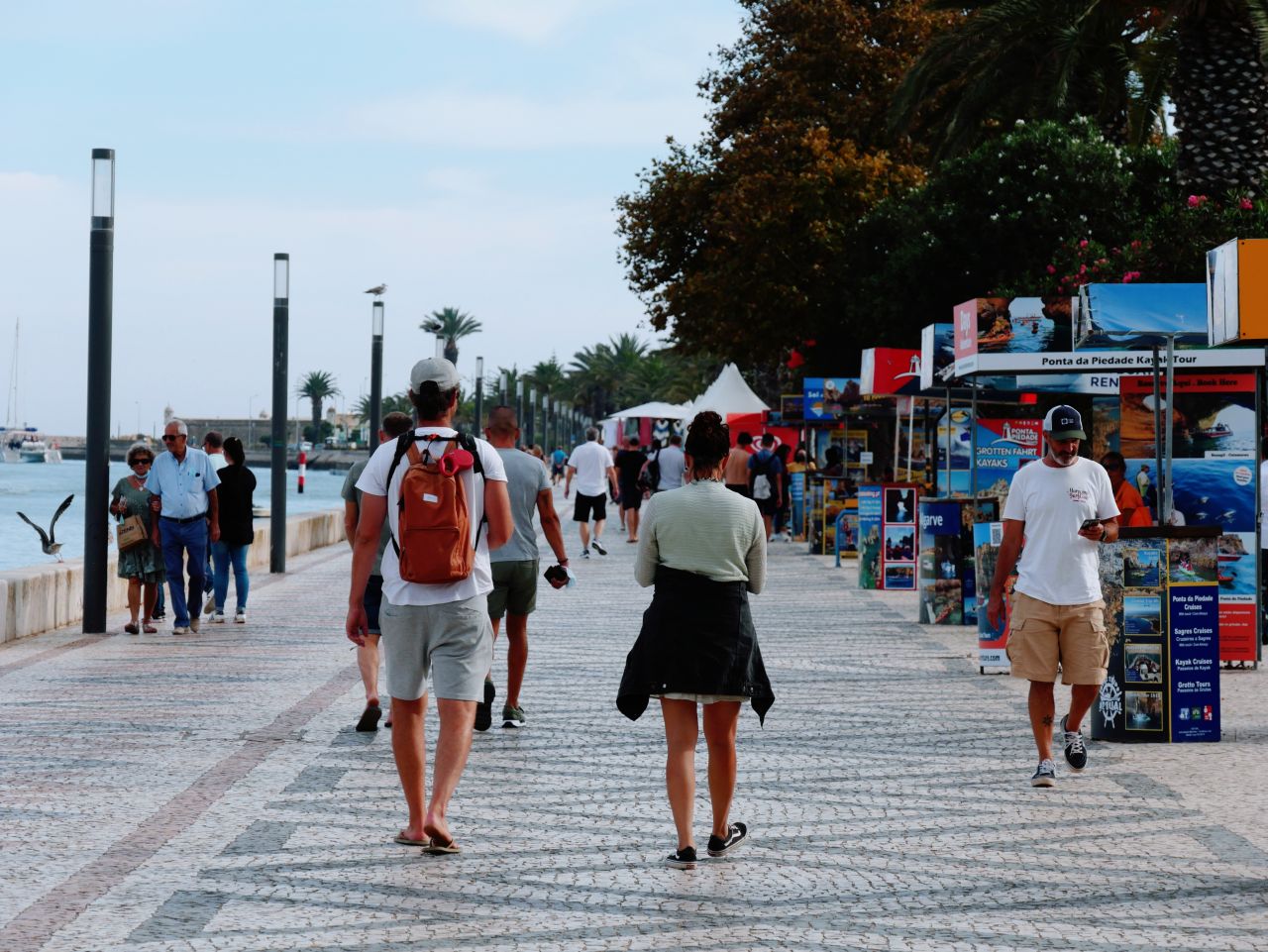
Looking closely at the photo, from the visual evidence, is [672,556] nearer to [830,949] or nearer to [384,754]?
[830,949]

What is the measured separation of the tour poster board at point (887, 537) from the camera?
20188 mm

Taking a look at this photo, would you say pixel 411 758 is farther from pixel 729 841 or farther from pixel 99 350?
pixel 99 350

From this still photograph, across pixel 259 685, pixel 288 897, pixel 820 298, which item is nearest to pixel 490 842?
pixel 288 897

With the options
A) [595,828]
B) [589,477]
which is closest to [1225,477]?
[595,828]

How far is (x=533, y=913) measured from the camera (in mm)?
5750

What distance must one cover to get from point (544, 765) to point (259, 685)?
353 cm

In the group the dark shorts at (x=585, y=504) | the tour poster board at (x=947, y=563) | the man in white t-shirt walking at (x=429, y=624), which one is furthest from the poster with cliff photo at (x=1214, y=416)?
the dark shorts at (x=585, y=504)

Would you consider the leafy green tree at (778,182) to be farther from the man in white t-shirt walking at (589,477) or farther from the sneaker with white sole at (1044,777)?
the sneaker with white sole at (1044,777)

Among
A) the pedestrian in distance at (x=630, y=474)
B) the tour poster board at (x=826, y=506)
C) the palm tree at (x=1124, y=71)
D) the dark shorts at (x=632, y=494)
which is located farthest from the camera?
the dark shorts at (x=632, y=494)

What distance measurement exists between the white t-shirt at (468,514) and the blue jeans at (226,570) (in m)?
8.94

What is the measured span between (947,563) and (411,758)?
10139 millimetres

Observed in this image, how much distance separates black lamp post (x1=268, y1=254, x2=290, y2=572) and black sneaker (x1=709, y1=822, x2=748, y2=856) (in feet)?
52.9

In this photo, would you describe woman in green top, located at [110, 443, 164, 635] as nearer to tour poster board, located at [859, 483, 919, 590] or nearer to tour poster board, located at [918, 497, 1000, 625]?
tour poster board, located at [918, 497, 1000, 625]

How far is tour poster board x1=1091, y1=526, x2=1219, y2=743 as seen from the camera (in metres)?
9.68
